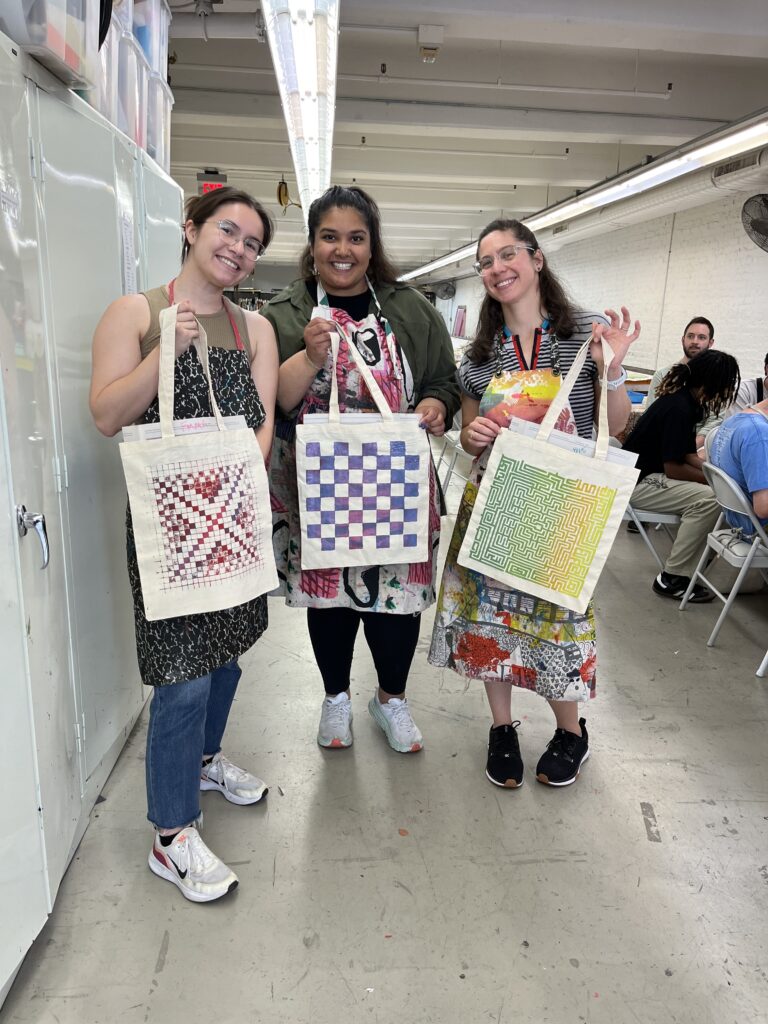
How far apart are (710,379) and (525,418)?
8.39 ft

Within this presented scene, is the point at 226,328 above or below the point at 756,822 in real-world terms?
above

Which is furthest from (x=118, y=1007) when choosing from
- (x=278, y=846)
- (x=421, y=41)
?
(x=421, y=41)

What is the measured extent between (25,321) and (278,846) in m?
1.46

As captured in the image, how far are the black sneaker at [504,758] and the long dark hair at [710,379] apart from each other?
101 inches

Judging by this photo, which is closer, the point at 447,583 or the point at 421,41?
the point at 447,583

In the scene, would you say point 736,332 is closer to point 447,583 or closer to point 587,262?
point 587,262

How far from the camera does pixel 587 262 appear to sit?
1054 centimetres

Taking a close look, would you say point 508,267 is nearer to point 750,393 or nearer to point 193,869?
point 193,869

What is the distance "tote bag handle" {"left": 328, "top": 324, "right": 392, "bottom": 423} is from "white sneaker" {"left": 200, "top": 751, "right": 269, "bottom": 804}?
1.12m

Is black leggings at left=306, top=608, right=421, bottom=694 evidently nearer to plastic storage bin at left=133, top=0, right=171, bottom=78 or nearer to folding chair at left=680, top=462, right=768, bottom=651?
folding chair at left=680, top=462, right=768, bottom=651

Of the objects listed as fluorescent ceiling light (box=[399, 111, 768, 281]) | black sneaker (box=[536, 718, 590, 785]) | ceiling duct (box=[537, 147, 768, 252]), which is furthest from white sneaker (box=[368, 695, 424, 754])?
ceiling duct (box=[537, 147, 768, 252])

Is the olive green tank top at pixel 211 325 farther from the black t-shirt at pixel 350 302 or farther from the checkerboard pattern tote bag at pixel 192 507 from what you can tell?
the black t-shirt at pixel 350 302

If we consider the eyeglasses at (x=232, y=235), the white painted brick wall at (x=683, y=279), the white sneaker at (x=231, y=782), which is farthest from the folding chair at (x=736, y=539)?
the white painted brick wall at (x=683, y=279)

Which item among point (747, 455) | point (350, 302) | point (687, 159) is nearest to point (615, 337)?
point (350, 302)
